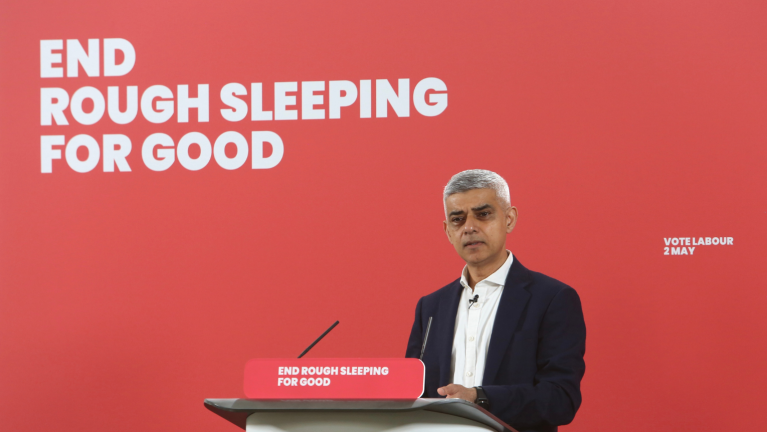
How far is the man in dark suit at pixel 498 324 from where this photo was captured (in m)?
1.85

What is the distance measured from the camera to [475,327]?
2100 mm

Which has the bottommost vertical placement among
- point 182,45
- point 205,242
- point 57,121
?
point 205,242

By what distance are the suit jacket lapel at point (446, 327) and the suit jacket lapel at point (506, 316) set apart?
13 cm

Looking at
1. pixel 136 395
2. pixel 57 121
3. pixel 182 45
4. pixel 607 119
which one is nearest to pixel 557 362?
pixel 607 119

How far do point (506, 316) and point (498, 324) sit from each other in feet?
0.10

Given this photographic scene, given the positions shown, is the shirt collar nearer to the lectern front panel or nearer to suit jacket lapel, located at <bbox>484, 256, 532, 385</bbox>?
suit jacket lapel, located at <bbox>484, 256, 532, 385</bbox>

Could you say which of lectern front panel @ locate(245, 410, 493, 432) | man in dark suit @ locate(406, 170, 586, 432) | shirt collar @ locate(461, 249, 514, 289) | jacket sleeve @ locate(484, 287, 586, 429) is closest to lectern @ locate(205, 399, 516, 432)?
lectern front panel @ locate(245, 410, 493, 432)

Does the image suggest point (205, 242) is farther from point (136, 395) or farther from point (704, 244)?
point (704, 244)

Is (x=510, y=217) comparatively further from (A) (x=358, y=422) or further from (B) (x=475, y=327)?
(A) (x=358, y=422)

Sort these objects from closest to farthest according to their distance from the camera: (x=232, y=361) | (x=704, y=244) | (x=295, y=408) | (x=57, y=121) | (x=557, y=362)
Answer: (x=295, y=408) < (x=557, y=362) < (x=704, y=244) < (x=232, y=361) < (x=57, y=121)

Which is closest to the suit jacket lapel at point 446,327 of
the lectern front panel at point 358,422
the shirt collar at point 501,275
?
the shirt collar at point 501,275

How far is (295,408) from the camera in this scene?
1.19 m

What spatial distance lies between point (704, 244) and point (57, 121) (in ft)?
8.93

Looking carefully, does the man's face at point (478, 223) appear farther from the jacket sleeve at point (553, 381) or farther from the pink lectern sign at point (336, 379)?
the pink lectern sign at point (336, 379)
